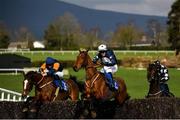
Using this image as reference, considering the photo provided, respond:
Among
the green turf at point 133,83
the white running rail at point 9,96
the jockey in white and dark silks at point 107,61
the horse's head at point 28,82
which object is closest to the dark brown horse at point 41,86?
the horse's head at point 28,82

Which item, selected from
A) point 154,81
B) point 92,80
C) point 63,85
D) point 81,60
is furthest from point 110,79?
point 154,81

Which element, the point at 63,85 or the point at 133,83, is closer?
the point at 63,85

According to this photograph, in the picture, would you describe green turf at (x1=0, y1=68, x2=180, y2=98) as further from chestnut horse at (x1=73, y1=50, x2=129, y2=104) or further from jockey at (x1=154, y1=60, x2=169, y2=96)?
chestnut horse at (x1=73, y1=50, x2=129, y2=104)

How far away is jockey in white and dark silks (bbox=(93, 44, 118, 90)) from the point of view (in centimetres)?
1304

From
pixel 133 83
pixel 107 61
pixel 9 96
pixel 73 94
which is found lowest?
pixel 133 83

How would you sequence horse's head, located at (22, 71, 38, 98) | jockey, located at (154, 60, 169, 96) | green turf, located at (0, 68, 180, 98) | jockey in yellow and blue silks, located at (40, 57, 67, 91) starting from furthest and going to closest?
1. green turf, located at (0, 68, 180, 98)
2. jockey, located at (154, 60, 169, 96)
3. jockey in yellow and blue silks, located at (40, 57, 67, 91)
4. horse's head, located at (22, 71, 38, 98)

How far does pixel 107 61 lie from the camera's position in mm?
13258

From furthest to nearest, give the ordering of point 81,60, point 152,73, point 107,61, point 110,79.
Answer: point 152,73, point 107,61, point 110,79, point 81,60

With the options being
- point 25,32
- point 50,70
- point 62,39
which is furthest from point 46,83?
point 25,32

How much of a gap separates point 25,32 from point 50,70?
139533 millimetres

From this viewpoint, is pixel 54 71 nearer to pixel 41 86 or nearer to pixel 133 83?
pixel 41 86

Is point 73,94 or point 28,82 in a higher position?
point 28,82

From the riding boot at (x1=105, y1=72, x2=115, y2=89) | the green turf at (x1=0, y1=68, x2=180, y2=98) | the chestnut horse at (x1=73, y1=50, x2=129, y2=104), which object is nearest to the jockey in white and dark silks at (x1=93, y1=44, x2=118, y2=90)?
the riding boot at (x1=105, y1=72, x2=115, y2=89)

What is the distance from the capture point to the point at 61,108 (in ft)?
40.2
